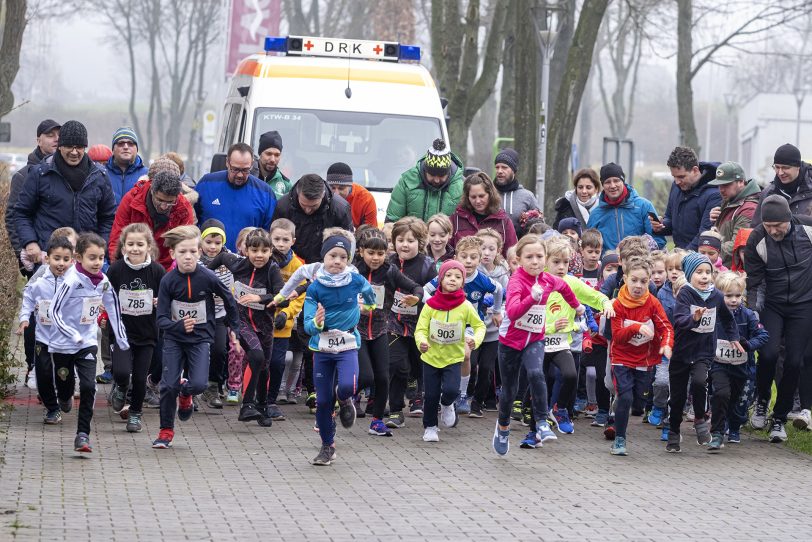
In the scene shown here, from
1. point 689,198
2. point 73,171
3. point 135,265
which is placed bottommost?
point 135,265

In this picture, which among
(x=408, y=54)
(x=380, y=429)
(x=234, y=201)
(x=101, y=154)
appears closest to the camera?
(x=380, y=429)

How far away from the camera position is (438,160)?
12922 mm

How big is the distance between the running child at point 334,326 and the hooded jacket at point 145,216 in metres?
2.01

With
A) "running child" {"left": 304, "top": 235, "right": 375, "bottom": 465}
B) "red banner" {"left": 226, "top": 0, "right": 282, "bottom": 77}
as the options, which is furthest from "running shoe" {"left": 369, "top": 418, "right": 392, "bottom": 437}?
"red banner" {"left": 226, "top": 0, "right": 282, "bottom": 77}

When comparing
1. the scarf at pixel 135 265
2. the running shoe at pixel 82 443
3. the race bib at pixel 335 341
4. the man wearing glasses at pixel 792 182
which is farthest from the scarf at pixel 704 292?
the running shoe at pixel 82 443

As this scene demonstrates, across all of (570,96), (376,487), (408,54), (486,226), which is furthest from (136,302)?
(570,96)

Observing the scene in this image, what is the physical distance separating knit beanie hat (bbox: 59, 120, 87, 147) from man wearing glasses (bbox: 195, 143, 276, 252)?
124 centimetres

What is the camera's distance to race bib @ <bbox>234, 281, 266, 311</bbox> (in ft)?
36.5

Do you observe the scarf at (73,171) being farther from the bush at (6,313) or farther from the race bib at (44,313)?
the race bib at (44,313)

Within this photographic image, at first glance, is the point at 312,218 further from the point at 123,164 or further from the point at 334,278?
the point at 334,278

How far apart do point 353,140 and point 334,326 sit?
5710 mm

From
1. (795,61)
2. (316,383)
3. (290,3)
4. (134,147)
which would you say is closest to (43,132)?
(134,147)

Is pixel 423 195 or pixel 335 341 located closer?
pixel 335 341

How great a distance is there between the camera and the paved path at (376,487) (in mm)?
7805
